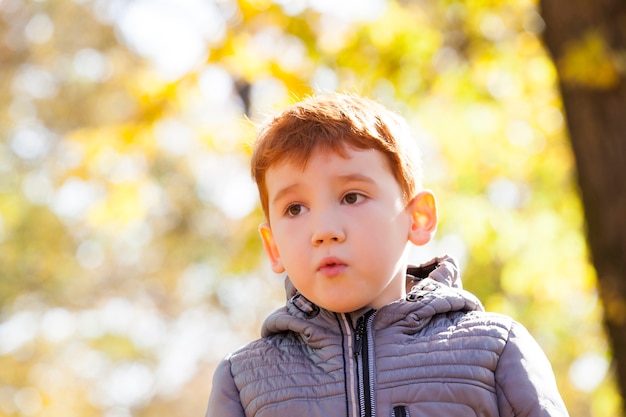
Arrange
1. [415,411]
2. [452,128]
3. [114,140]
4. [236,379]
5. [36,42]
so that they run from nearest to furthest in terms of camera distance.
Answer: [415,411]
[236,379]
[452,128]
[114,140]
[36,42]

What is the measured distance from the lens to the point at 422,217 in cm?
249

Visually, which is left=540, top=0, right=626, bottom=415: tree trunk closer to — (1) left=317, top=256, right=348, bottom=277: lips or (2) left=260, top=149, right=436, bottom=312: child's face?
(2) left=260, top=149, right=436, bottom=312: child's face

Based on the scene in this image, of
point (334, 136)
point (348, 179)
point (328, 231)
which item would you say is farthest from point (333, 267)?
point (334, 136)

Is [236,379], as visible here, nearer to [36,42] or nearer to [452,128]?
[452,128]

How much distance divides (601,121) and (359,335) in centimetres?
318

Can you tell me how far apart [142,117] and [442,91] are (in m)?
2.68

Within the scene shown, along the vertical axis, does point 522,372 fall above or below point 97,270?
below

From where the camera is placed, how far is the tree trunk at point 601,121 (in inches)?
195

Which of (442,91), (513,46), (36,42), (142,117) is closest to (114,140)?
(142,117)

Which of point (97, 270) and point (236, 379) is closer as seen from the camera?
point (236, 379)

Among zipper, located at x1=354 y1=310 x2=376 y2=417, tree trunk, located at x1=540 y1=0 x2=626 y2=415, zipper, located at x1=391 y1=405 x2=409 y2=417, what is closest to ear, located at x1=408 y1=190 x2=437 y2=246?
zipper, located at x1=354 y1=310 x2=376 y2=417

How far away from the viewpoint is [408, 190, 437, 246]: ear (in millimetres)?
2465

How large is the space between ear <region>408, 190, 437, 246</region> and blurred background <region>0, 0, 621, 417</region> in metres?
0.50

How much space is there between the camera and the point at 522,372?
220 cm
